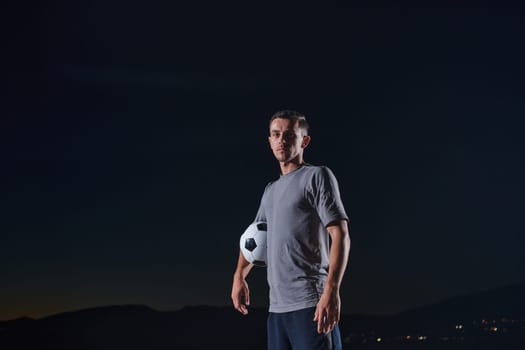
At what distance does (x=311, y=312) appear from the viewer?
3.30 meters

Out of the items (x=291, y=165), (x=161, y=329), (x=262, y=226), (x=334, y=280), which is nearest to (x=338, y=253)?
(x=334, y=280)

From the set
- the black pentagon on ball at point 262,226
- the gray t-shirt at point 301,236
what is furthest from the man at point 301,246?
the black pentagon on ball at point 262,226

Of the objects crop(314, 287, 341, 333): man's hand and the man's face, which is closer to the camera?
crop(314, 287, 341, 333): man's hand

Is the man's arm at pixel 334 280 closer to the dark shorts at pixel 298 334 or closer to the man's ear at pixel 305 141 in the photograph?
the dark shorts at pixel 298 334

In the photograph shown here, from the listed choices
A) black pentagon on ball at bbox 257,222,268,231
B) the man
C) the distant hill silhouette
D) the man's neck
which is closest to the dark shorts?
the man

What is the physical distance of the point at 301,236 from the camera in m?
3.44

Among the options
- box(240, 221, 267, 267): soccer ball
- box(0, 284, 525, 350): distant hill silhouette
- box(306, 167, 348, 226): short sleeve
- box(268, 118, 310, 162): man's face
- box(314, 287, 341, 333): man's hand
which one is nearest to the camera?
box(314, 287, 341, 333): man's hand

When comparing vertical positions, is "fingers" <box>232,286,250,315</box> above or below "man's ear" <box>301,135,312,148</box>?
below

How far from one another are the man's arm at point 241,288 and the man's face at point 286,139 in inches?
30.8

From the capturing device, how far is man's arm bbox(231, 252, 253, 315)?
13.0ft

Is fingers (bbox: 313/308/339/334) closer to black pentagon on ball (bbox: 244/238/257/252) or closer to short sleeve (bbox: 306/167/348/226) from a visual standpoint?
short sleeve (bbox: 306/167/348/226)

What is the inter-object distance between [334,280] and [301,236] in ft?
1.01

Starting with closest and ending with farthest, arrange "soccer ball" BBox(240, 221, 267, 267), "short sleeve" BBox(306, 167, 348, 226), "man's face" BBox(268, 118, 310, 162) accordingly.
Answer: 1. "short sleeve" BBox(306, 167, 348, 226)
2. "man's face" BBox(268, 118, 310, 162)
3. "soccer ball" BBox(240, 221, 267, 267)

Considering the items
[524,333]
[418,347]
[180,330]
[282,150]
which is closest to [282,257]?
[282,150]
